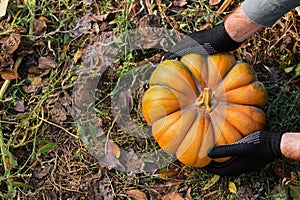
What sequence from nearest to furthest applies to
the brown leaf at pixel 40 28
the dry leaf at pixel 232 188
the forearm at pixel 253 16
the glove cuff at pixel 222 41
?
the forearm at pixel 253 16
the glove cuff at pixel 222 41
the dry leaf at pixel 232 188
the brown leaf at pixel 40 28

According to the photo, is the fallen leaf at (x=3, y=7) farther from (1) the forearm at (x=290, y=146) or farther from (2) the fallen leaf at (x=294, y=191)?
(2) the fallen leaf at (x=294, y=191)

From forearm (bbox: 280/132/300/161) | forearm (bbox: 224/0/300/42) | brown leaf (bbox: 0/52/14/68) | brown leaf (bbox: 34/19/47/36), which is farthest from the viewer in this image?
brown leaf (bbox: 34/19/47/36)

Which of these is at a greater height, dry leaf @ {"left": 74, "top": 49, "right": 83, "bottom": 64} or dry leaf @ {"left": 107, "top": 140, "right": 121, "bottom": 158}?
dry leaf @ {"left": 74, "top": 49, "right": 83, "bottom": 64}

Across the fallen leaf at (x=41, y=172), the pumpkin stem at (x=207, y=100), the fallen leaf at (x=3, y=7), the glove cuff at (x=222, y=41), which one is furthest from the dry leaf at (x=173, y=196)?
the fallen leaf at (x=3, y=7)

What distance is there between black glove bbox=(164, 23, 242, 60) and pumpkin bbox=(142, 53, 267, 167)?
0.12 meters

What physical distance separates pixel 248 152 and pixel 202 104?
34 centimetres

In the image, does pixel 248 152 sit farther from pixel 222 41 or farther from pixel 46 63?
pixel 46 63

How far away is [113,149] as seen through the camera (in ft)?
10.2

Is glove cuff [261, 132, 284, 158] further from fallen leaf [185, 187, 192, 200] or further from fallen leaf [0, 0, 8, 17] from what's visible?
fallen leaf [0, 0, 8, 17]

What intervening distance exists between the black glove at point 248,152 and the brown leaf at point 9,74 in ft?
4.11

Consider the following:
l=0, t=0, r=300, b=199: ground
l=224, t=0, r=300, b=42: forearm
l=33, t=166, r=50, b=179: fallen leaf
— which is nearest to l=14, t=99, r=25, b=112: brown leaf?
l=0, t=0, r=300, b=199: ground

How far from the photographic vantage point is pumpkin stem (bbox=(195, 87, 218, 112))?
8.98 feet

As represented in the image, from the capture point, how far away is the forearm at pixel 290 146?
273cm

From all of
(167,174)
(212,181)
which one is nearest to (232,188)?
(212,181)
